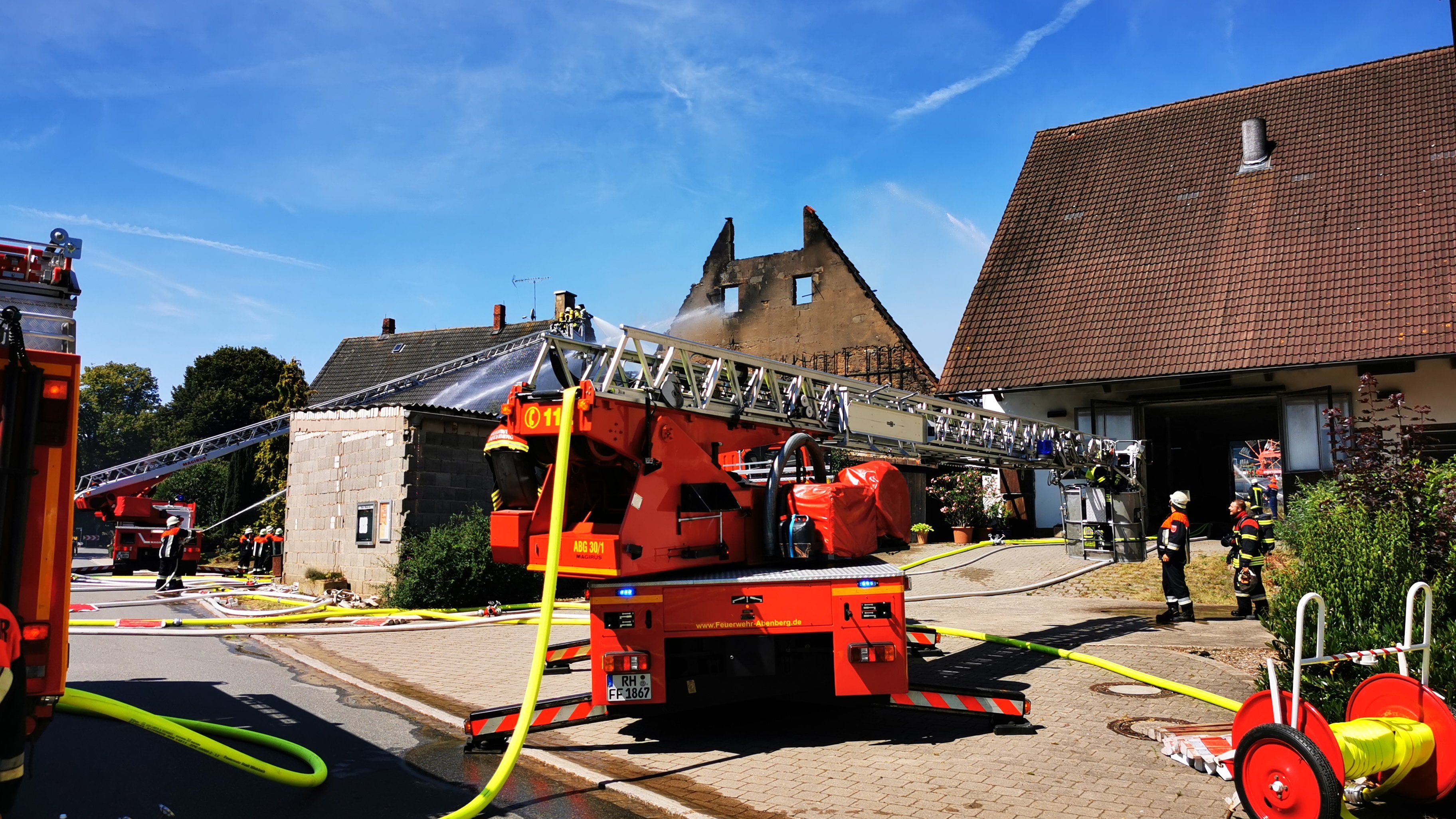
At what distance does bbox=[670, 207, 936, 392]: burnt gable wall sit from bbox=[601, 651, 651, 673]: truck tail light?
2143cm

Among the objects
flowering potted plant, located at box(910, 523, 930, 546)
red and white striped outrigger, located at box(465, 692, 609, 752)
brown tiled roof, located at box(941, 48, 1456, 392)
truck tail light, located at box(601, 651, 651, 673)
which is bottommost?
red and white striped outrigger, located at box(465, 692, 609, 752)

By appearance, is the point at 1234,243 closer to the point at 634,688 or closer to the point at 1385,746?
the point at 1385,746

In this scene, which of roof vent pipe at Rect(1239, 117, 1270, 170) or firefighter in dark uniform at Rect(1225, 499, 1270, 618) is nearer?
firefighter in dark uniform at Rect(1225, 499, 1270, 618)

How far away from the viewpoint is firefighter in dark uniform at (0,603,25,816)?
157 inches

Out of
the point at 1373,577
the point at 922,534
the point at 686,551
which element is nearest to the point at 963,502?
the point at 922,534

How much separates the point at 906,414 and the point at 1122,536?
4.09 m

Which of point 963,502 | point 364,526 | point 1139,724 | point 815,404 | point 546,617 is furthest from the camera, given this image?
point 963,502

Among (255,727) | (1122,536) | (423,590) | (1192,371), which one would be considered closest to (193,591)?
(423,590)

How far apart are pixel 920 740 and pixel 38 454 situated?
19.2 ft

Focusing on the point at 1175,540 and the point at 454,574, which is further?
the point at 454,574

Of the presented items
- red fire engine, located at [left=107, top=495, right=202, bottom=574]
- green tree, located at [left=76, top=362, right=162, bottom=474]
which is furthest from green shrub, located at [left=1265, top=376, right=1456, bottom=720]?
green tree, located at [left=76, top=362, right=162, bottom=474]

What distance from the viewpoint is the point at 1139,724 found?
7.39 metres

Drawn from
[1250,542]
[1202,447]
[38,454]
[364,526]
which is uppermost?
[1202,447]

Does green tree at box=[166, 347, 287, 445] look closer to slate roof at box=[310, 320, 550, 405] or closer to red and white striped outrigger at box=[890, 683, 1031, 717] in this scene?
slate roof at box=[310, 320, 550, 405]
